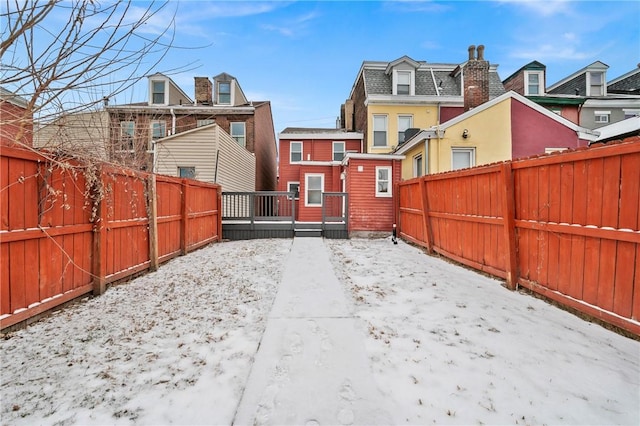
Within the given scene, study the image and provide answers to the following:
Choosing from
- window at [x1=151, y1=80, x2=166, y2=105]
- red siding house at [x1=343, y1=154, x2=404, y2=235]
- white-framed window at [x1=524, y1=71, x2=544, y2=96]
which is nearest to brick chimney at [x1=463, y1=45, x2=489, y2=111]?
red siding house at [x1=343, y1=154, x2=404, y2=235]

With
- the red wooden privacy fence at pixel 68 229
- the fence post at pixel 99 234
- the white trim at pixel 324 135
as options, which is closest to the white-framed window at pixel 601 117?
the white trim at pixel 324 135

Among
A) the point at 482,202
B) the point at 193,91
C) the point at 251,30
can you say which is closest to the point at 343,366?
the point at 482,202

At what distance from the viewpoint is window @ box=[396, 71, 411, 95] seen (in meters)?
14.5

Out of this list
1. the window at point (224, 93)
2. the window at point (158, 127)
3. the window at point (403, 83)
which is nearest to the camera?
the window at point (158, 127)

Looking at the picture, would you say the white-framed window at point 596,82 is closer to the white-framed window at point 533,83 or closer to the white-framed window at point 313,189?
the white-framed window at point 533,83

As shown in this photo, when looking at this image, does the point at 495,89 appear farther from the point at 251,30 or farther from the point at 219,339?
the point at 219,339

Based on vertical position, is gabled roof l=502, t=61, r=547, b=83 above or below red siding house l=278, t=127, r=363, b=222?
above

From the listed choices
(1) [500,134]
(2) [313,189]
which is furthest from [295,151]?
(1) [500,134]

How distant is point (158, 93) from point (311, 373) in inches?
713

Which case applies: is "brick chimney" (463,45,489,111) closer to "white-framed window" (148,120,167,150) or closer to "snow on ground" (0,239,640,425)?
"snow on ground" (0,239,640,425)

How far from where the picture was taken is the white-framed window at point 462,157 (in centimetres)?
Result: 1012

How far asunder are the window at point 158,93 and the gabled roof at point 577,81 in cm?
2515

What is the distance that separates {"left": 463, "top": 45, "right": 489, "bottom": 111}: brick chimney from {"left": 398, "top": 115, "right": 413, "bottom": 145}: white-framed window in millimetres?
3318

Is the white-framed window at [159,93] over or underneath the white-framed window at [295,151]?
over
